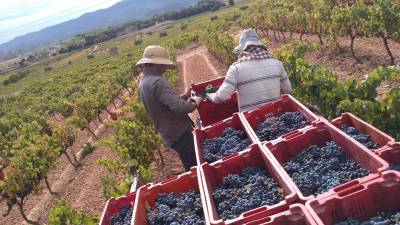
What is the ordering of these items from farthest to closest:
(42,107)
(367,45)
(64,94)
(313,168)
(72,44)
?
1. (72,44)
2. (64,94)
3. (42,107)
4. (367,45)
5. (313,168)

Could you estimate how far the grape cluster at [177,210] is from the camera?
377cm

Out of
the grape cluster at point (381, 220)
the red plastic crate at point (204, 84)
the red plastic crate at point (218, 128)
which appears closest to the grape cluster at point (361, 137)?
the grape cluster at point (381, 220)

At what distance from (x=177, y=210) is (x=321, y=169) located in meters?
1.32

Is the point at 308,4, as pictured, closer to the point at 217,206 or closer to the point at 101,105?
the point at 101,105

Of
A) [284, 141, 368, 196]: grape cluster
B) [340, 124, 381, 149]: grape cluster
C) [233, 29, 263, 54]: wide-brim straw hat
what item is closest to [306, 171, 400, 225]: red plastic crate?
[284, 141, 368, 196]: grape cluster

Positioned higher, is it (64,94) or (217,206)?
(217,206)

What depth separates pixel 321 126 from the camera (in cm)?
416

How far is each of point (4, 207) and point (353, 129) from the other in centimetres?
1131

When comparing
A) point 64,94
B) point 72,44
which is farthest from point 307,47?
point 72,44

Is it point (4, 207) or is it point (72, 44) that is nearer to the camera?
point (4, 207)

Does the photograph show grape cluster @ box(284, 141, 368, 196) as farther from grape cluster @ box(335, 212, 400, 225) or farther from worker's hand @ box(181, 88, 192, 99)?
worker's hand @ box(181, 88, 192, 99)

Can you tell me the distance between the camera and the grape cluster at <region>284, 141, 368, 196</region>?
3.38m

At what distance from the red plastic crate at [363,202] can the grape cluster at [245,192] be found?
0.59 metres

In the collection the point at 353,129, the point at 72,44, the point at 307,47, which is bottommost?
the point at 72,44
